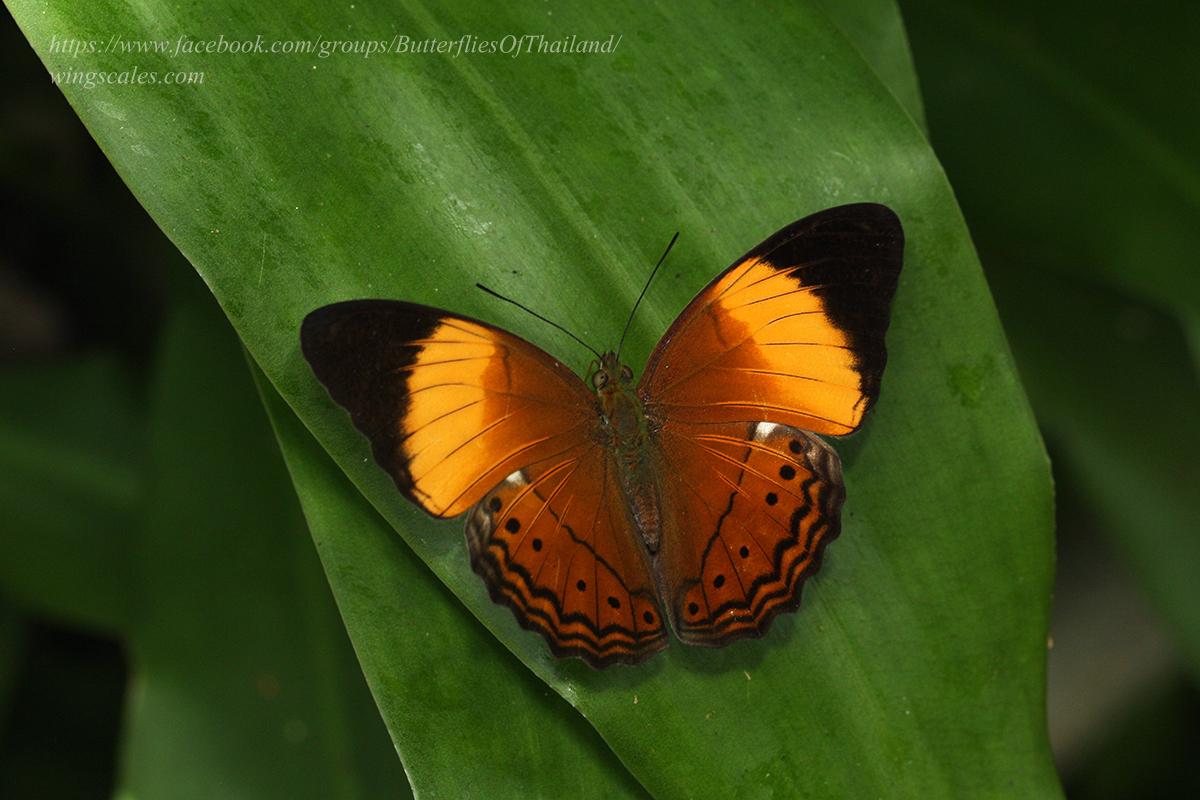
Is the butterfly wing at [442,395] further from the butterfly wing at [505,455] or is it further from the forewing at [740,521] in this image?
the forewing at [740,521]

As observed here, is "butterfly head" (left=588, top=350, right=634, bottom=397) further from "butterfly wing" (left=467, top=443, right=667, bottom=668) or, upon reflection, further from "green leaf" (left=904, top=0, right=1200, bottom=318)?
"green leaf" (left=904, top=0, right=1200, bottom=318)

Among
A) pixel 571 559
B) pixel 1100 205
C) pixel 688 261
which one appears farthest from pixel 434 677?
pixel 1100 205

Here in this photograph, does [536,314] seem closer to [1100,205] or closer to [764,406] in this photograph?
[764,406]

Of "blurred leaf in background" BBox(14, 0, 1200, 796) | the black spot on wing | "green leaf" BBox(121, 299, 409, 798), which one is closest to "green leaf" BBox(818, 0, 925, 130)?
"blurred leaf in background" BBox(14, 0, 1200, 796)

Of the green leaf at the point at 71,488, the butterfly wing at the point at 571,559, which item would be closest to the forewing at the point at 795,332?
the butterfly wing at the point at 571,559

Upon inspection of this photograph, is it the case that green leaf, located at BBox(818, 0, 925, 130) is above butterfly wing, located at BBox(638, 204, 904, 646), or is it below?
above

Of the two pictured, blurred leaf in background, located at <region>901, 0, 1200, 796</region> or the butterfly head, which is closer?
the butterfly head

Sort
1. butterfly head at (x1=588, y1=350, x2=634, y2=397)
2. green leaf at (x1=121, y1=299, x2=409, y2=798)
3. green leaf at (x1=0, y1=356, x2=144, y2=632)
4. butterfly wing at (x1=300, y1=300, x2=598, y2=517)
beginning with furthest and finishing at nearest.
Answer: green leaf at (x1=0, y1=356, x2=144, y2=632) → green leaf at (x1=121, y1=299, x2=409, y2=798) → butterfly head at (x1=588, y1=350, x2=634, y2=397) → butterfly wing at (x1=300, y1=300, x2=598, y2=517)
